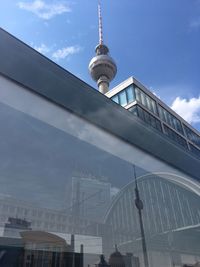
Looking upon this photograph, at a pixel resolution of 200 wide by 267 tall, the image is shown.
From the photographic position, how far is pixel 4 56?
3.01 feet

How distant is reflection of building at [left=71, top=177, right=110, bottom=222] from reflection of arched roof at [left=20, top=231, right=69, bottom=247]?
0.37 feet

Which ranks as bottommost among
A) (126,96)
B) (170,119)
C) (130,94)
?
(130,94)

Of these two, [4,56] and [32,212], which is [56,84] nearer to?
[4,56]

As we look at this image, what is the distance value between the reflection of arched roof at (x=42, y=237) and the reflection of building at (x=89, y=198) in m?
0.11

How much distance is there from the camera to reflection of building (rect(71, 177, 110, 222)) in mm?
924

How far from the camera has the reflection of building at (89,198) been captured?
3.03 feet

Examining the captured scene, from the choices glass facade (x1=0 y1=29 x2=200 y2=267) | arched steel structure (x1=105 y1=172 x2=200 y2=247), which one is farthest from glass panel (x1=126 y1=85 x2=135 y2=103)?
glass facade (x1=0 y1=29 x2=200 y2=267)

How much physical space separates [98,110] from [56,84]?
0.26 metres

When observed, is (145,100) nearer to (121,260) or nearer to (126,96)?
Result: (126,96)

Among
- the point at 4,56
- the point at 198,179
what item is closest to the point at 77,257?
the point at 4,56

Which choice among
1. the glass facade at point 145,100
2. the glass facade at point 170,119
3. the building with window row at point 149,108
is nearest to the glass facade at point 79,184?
the building with window row at point 149,108

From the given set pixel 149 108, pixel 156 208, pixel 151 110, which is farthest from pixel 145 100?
pixel 156 208

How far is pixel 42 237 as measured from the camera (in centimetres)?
78

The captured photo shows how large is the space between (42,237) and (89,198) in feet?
0.85
